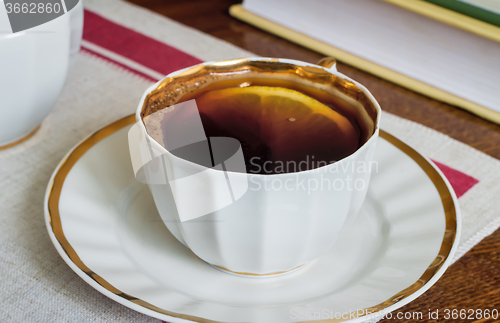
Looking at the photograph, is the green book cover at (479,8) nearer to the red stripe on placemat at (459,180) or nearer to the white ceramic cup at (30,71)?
the red stripe on placemat at (459,180)

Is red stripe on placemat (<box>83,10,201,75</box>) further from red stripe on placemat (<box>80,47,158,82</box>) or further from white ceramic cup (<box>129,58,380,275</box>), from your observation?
white ceramic cup (<box>129,58,380,275</box>)

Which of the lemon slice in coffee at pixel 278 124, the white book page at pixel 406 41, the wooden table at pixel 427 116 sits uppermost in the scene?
the lemon slice in coffee at pixel 278 124

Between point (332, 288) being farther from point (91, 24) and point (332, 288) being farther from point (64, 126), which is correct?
point (91, 24)

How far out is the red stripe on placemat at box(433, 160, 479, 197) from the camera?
0.52m

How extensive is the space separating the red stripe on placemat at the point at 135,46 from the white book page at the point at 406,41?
0.67 ft

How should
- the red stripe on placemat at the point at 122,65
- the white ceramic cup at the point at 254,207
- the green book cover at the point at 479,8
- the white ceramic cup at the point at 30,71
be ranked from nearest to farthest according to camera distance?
the white ceramic cup at the point at 254,207
the white ceramic cup at the point at 30,71
the green book cover at the point at 479,8
the red stripe on placemat at the point at 122,65

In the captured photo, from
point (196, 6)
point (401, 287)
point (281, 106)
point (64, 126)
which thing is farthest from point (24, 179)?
point (196, 6)

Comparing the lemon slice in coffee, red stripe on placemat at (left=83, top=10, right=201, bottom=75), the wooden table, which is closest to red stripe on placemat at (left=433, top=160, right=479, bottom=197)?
the wooden table

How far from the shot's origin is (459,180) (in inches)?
20.9

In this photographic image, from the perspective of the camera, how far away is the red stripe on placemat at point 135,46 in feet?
2.39

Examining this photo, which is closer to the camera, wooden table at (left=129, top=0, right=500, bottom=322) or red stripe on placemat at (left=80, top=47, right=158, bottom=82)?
wooden table at (left=129, top=0, right=500, bottom=322)

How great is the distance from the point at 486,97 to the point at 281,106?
338 mm

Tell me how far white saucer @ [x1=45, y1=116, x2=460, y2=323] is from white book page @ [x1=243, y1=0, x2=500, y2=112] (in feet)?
0.73

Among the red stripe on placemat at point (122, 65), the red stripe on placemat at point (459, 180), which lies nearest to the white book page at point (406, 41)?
the red stripe on placemat at point (459, 180)
